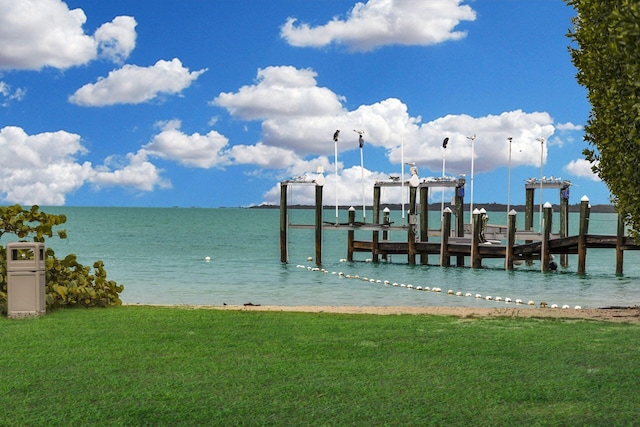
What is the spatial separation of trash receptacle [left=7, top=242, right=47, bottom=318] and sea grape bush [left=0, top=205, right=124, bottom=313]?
567 millimetres

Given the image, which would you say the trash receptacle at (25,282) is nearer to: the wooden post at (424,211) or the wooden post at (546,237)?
the wooden post at (546,237)

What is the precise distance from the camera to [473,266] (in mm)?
33562

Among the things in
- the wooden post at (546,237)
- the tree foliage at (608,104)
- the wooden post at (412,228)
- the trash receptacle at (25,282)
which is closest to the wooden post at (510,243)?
the wooden post at (546,237)

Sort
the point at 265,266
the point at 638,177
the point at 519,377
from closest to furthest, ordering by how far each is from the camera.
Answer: the point at 519,377 < the point at 638,177 < the point at 265,266

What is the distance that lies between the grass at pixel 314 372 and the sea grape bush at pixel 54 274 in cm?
105

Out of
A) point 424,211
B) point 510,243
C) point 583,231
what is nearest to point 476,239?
point 510,243

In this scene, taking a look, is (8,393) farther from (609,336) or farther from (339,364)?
(609,336)

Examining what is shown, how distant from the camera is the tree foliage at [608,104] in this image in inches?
321

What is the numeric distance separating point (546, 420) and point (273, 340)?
419 cm

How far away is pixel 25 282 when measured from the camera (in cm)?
1126

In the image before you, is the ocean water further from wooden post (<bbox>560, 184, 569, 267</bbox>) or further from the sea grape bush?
the sea grape bush

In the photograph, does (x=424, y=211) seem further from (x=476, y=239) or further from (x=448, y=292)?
(x=448, y=292)

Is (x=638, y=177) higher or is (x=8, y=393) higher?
(x=638, y=177)

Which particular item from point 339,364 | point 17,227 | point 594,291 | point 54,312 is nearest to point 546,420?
point 339,364
